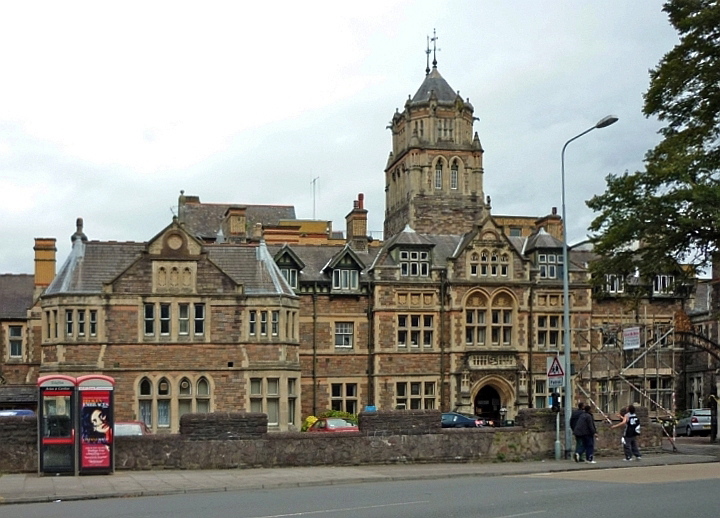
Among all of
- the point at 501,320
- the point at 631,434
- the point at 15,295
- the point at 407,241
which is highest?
the point at 407,241

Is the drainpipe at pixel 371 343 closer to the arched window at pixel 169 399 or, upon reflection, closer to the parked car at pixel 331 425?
the arched window at pixel 169 399

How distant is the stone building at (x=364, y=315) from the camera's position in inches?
1880

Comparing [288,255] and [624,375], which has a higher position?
[288,255]

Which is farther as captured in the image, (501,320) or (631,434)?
(501,320)

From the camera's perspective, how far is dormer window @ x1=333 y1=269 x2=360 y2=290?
55.0 m

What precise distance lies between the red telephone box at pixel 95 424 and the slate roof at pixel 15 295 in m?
36.6

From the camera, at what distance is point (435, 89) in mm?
71500

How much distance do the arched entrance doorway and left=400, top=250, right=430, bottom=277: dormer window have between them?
7.10 metres

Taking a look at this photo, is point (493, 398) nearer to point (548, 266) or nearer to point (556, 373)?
point (548, 266)

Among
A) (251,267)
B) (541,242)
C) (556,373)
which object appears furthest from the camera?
(541,242)

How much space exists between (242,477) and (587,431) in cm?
990

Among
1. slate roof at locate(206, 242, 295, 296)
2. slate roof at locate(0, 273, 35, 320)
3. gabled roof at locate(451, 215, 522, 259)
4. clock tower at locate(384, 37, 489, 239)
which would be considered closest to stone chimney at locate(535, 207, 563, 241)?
clock tower at locate(384, 37, 489, 239)

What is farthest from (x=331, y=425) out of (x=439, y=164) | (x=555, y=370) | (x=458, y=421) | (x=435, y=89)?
(x=435, y=89)

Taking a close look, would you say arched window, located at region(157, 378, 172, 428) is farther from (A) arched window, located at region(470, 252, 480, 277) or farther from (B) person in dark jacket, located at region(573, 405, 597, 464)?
(B) person in dark jacket, located at region(573, 405, 597, 464)
